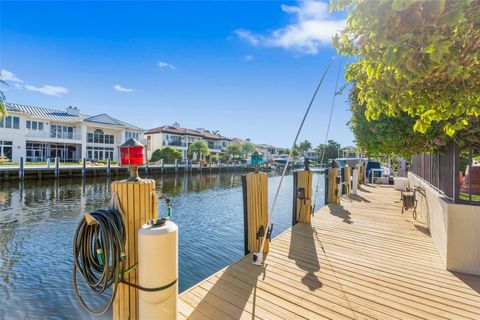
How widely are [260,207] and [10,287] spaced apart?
4888mm

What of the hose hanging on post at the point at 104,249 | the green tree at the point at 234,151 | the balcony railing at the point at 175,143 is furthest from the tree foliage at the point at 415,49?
the green tree at the point at 234,151

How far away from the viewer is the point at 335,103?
6652 millimetres

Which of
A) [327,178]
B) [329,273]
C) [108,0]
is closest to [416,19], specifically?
[329,273]

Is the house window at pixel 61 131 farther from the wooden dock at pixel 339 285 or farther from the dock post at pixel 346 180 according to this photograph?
the wooden dock at pixel 339 285

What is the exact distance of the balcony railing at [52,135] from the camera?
27766 mm

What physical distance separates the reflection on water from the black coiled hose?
6.94 ft

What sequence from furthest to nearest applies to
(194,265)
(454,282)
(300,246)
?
A: 1. (194,265)
2. (300,246)
3. (454,282)

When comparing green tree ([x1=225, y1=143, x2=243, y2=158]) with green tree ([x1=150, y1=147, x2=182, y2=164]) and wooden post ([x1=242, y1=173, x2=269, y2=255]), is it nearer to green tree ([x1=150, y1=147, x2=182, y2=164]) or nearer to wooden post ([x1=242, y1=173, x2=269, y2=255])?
green tree ([x1=150, y1=147, x2=182, y2=164])

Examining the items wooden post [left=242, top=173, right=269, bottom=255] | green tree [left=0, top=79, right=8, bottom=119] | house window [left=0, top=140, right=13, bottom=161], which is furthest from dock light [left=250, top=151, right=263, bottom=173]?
house window [left=0, top=140, right=13, bottom=161]

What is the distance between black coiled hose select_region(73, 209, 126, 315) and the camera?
6.37 feet

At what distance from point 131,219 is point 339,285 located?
8.54 feet

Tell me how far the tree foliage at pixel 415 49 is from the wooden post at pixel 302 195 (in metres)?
3.91

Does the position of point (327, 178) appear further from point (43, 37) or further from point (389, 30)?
point (43, 37)

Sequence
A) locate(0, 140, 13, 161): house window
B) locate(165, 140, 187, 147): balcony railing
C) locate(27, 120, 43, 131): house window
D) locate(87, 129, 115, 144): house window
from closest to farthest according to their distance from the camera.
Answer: locate(0, 140, 13, 161): house window, locate(27, 120, 43, 131): house window, locate(87, 129, 115, 144): house window, locate(165, 140, 187, 147): balcony railing
